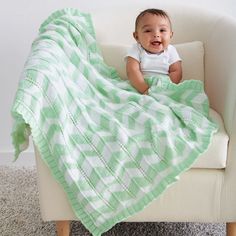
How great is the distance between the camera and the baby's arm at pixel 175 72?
1.78 metres

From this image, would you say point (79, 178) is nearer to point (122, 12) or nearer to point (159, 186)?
point (159, 186)

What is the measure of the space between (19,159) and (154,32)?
36.6 inches

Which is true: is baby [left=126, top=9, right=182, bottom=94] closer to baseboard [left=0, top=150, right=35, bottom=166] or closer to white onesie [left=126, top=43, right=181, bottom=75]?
white onesie [left=126, top=43, right=181, bottom=75]

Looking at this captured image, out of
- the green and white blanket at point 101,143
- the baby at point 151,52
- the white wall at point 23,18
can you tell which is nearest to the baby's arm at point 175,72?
the baby at point 151,52

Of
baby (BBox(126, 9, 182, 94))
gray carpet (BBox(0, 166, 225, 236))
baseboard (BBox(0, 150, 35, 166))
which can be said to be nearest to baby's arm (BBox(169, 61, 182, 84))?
baby (BBox(126, 9, 182, 94))

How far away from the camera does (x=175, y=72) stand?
5.88 ft

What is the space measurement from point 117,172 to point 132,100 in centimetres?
30

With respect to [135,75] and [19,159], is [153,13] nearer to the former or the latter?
[135,75]

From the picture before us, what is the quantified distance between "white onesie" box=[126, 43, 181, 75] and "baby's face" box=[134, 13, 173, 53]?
0.07ft

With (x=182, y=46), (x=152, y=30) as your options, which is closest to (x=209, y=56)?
(x=182, y=46)

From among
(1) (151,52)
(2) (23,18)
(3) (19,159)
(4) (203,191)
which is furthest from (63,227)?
(2) (23,18)

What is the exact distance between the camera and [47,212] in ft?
4.92

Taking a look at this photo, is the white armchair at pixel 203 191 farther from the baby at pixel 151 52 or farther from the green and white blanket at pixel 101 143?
the baby at pixel 151 52

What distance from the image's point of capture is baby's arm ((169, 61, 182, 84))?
1.78m
